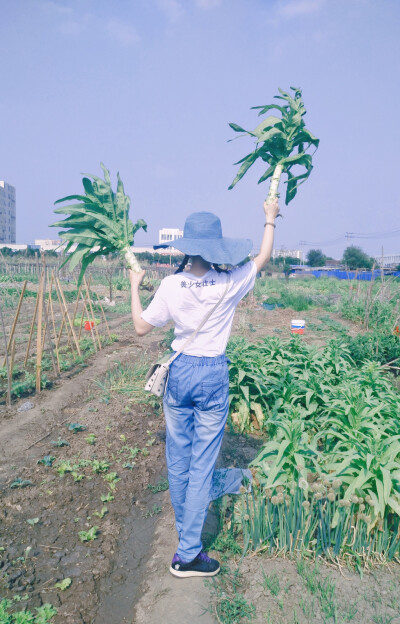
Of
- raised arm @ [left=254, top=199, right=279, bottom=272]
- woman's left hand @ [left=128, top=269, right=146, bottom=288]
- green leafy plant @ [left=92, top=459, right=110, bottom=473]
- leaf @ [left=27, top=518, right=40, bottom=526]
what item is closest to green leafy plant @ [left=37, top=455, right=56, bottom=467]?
green leafy plant @ [left=92, top=459, right=110, bottom=473]

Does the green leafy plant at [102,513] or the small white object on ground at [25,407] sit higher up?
the small white object on ground at [25,407]

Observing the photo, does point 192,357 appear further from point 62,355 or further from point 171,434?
point 62,355

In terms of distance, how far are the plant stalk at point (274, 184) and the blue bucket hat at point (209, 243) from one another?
0.34 metres

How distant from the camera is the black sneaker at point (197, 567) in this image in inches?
93.2

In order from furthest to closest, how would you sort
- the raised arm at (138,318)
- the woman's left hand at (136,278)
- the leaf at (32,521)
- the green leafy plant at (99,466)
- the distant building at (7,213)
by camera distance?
1. the distant building at (7,213)
2. the green leafy plant at (99,466)
3. the leaf at (32,521)
4. the woman's left hand at (136,278)
5. the raised arm at (138,318)

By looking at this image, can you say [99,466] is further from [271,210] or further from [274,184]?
[274,184]

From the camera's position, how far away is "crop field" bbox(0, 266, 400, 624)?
2230 millimetres

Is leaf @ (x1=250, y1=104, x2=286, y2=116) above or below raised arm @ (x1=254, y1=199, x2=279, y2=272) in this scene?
above

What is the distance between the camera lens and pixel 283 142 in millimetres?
2596

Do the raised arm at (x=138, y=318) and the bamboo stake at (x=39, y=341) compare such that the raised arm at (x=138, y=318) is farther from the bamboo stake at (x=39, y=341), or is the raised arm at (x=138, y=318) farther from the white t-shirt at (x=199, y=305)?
the bamboo stake at (x=39, y=341)

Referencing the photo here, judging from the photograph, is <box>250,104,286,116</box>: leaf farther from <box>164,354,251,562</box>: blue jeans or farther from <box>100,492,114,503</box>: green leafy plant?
<box>100,492,114,503</box>: green leafy plant

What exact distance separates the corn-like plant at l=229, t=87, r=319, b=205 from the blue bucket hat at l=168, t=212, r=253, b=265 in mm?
411

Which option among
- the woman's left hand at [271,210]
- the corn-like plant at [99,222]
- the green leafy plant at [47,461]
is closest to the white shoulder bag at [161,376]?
the corn-like plant at [99,222]

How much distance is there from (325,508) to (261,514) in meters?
0.38
